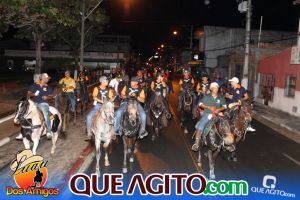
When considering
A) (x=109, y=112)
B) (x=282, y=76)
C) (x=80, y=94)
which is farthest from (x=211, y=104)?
(x=282, y=76)

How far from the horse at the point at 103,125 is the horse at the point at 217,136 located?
266cm

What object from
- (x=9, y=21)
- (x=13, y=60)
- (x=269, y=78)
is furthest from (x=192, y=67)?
(x=9, y=21)

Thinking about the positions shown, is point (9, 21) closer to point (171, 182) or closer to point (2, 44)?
point (171, 182)

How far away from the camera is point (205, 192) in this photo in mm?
8219

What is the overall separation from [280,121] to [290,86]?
508 cm

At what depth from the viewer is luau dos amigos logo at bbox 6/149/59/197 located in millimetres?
7906

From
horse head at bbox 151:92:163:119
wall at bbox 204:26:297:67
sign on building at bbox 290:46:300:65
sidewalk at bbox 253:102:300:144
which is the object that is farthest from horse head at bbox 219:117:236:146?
wall at bbox 204:26:297:67

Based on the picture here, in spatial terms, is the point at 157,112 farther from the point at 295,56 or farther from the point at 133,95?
the point at 295,56

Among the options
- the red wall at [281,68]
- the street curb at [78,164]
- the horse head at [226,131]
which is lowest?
the street curb at [78,164]

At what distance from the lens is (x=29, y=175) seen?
8.55 m

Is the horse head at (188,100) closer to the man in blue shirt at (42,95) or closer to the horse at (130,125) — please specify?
the horse at (130,125)

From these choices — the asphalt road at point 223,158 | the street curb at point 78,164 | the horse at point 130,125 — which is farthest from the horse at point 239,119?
the street curb at point 78,164

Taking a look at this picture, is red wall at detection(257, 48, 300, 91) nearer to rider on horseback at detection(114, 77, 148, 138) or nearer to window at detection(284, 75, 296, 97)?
window at detection(284, 75, 296, 97)

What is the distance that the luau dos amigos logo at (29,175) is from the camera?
311 inches
